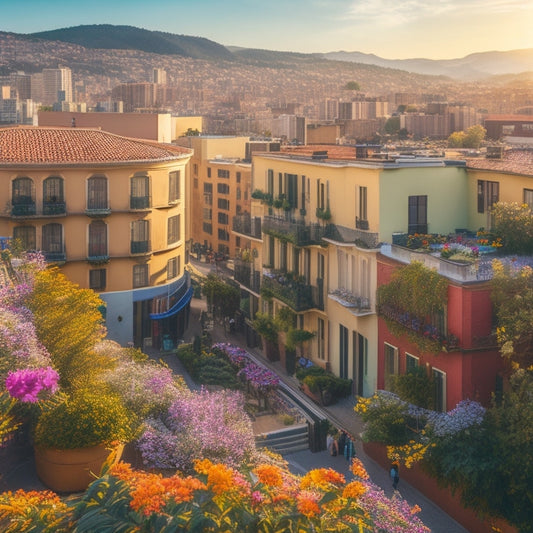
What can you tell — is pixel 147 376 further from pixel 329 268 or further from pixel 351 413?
pixel 329 268

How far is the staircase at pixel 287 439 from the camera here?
29.5 metres

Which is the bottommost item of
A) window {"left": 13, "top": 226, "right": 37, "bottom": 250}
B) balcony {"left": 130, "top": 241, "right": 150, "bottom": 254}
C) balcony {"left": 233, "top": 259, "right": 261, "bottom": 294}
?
balcony {"left": 233, "top": 259, "right": 261, "bottom": 294}

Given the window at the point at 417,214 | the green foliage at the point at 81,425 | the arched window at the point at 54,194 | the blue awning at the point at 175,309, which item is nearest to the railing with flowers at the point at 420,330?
the window at the point at 417,214

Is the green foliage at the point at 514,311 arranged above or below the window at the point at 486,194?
below

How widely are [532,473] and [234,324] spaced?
90.4 ft

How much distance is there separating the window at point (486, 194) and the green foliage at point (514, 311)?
8.56 m

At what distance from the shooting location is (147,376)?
25234mm

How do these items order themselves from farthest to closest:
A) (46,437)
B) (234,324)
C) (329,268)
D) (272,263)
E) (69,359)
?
(234,324), (272,263), (329,268), (69,359), (46,437)

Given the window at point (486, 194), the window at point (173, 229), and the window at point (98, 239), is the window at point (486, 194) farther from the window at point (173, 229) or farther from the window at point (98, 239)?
the window at point (98, 239)

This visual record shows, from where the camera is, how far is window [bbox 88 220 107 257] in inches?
1700

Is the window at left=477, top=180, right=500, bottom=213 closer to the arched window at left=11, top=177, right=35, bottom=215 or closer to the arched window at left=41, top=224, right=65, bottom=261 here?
the arched window at left=41, top=224, right=65, bottom=261

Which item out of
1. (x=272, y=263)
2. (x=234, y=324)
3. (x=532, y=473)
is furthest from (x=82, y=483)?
(x=234, y=324)

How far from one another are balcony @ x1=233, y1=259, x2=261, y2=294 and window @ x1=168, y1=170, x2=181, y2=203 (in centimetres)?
487

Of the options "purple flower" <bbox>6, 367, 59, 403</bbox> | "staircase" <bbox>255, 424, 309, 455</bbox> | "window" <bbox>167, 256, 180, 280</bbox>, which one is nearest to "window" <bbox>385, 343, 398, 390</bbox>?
"staircase" <bbox>255, 424, 309, 455</bbox>
